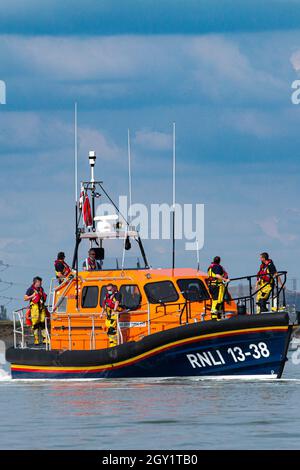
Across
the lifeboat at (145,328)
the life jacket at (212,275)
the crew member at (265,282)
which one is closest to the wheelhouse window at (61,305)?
the lifeboat at (145,328)

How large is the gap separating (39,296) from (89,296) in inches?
54.0

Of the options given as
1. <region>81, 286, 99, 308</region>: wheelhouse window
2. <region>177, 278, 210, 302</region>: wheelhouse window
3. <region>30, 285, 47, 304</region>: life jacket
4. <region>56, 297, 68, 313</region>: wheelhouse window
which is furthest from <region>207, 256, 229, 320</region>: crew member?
<region>30, 285, 47, 304</region>: life jacket

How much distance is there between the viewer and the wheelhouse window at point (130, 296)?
27.1 m

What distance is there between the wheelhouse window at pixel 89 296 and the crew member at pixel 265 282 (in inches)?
136

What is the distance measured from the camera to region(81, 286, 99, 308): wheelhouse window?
2755 centimetres

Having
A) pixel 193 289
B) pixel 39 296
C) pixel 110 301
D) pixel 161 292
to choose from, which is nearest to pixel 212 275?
pixel 193 289

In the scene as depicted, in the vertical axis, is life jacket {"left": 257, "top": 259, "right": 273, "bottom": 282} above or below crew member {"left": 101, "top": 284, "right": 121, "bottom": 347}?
above

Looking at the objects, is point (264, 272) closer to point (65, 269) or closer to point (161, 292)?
point (161, 292)

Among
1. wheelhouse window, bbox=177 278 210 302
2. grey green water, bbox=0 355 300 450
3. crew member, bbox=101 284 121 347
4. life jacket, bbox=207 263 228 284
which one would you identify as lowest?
grey green water, bbox=0 355 300 450

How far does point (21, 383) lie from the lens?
1122 inches

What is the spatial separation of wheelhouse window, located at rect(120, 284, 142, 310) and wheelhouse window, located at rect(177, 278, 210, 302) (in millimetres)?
904

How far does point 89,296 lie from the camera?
90.8ft

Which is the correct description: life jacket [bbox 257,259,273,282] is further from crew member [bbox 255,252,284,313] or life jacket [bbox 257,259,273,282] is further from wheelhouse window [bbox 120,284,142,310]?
wheelhouse window [bbox 120,284,142,310]
